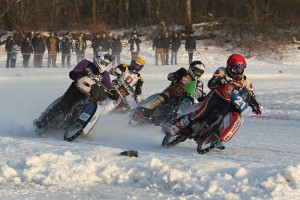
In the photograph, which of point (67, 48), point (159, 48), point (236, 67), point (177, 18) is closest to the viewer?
point (236, 67)

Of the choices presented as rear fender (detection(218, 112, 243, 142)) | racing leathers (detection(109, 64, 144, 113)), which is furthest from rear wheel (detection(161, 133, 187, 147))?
racing leathers (detection(109, 64, 144, 113))

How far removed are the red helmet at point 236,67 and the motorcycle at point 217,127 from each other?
0.23 m

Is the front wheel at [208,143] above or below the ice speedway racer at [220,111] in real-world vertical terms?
below

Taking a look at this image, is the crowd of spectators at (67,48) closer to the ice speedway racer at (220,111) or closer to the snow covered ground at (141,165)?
the snow covered ground at (141,165)

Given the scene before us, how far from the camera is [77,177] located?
310 inches

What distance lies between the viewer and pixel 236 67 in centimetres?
992

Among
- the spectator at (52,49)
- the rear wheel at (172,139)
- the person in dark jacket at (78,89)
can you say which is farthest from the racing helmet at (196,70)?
the spectator at (52,49)

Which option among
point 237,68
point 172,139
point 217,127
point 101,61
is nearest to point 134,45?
point 101,61

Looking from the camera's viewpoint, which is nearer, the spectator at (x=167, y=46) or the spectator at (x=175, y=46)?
the spectator at (x=167, y=46)

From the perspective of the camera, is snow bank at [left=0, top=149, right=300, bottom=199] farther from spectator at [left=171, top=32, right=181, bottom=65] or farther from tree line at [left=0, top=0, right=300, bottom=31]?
tree line at [left=0, top=0, right=300, bottom=31]

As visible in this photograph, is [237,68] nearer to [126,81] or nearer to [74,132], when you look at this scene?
[74,132]

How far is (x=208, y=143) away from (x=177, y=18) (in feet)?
119

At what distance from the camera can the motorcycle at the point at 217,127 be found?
386 inches

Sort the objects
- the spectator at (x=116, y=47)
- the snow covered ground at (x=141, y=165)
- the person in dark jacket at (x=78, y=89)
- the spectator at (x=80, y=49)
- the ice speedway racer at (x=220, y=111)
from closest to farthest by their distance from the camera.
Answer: the snow covered ground at (x=141, y=165) < the ice speedway racer at (x=220, y=111) < the person in dark jacket at (x=78, y=89) < the spectator at (x=116, y=47) < the spectator at (x=80, y=49)
